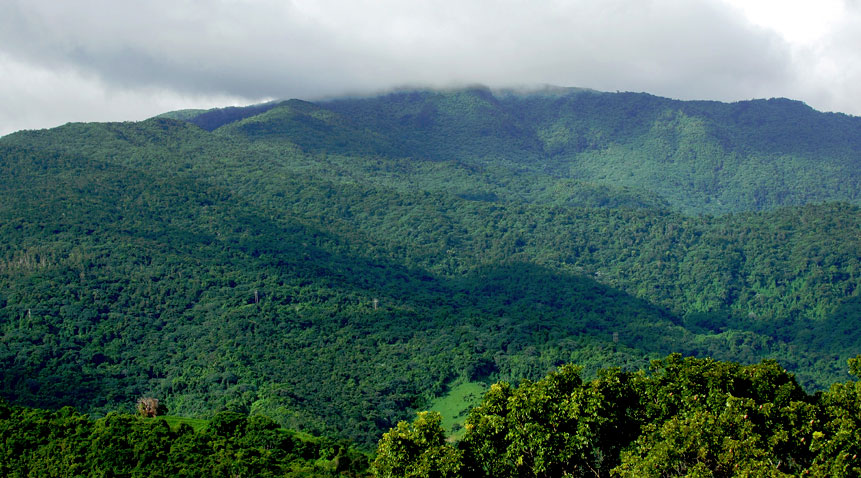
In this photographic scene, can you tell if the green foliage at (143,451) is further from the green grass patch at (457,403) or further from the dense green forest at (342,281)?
the green grass patch at (457,403)

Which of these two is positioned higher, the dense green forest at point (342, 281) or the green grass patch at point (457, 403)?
the dense green forest at point (342, 281)

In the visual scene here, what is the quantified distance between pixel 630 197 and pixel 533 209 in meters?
33.3

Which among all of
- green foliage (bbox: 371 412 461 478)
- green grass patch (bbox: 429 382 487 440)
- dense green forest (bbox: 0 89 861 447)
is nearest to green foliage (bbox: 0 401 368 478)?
green foliage (bbox: 371 412 461 478)

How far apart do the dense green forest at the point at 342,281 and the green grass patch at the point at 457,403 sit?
44.4 inches

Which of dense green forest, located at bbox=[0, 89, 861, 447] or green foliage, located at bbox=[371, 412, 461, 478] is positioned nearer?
green foliage, located at bbox=[371, 412, 461, 478]

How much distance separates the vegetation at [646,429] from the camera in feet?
101

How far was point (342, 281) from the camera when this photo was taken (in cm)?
11669

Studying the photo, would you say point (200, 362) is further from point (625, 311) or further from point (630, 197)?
point (630, 197)

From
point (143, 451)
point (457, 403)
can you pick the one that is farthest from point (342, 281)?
point (143, 451)

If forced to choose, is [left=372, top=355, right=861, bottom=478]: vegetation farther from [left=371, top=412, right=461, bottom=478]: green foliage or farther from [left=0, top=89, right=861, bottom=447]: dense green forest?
[left=0, top=89, right=861, bottom=447]: dense green forest

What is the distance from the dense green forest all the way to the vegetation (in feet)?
114

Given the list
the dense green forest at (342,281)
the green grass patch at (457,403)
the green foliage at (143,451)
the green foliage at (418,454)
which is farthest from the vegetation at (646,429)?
the green grass patch at (457,403)

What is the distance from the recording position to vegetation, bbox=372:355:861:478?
30.8 m

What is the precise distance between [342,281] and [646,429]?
85.6 metres
